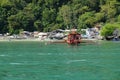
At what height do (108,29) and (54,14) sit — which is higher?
(54,14)

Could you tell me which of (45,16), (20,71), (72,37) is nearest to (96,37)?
(45,16)

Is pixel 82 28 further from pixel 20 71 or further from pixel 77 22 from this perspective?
pixel 20 71

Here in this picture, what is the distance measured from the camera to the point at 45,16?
121 meters

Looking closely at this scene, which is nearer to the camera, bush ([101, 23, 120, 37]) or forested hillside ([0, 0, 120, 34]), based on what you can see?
bush ([101, 23, 120, 37])

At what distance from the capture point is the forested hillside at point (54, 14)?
380 ft

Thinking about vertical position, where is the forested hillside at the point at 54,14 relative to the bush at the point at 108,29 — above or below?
above

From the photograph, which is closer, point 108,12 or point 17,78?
point 17,78

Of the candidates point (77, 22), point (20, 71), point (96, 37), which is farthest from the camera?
point (77, 22)

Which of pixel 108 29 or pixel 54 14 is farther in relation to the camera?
pixel 54 14

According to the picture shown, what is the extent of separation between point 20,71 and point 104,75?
539 centimetres

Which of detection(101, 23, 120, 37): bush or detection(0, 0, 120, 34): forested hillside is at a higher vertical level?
detection(0, 0, 120, 34): forested hillside

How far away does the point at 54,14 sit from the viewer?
121938 millimetres

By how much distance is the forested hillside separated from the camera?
380ft

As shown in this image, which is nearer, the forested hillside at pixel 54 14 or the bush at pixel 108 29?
the bush at pixel 108 29
